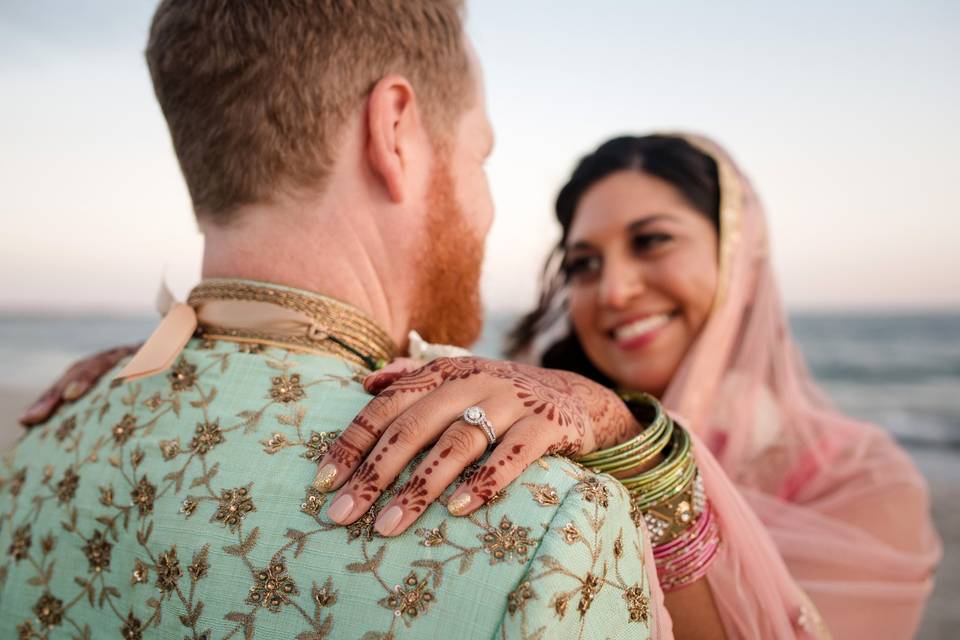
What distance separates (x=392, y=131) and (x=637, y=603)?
86cm

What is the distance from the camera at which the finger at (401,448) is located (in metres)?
0.93

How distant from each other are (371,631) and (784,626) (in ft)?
3.06

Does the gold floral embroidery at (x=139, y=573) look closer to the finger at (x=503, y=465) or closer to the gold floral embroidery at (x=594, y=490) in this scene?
the finger at (x=503, y=465)

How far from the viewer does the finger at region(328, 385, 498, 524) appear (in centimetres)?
93

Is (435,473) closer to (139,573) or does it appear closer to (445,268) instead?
(139,573)

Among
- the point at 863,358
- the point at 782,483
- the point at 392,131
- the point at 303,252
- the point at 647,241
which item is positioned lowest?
the point at 863,358

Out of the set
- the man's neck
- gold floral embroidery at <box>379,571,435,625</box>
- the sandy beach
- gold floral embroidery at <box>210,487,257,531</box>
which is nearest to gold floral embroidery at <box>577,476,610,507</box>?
gold floral embroidery at <box>379,571,435,625</box>

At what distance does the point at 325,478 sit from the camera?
37.8 inches

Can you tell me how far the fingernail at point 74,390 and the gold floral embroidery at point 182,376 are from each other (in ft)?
1.24

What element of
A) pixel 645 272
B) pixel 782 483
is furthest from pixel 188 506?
pixel 645 272

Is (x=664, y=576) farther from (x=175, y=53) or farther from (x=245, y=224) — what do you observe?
(x=175, y=53)

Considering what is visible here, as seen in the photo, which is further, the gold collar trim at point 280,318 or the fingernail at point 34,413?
the fingernail at point 34,413

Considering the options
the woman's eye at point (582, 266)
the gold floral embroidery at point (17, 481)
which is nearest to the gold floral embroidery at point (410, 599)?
the gold floral embroidery at point (17, 481)

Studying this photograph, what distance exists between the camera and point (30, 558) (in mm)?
1163
